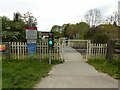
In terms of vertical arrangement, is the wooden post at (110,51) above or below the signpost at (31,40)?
below

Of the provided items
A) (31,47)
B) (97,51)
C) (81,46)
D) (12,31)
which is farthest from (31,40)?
(81,46)

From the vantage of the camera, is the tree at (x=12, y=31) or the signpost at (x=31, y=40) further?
the tree at (x=12, y=31)

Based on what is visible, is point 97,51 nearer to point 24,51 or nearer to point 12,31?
point 24,51

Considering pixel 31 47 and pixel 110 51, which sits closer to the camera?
pixel 31 47

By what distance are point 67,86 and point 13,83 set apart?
6.00 ft

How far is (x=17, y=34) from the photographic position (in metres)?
32.1

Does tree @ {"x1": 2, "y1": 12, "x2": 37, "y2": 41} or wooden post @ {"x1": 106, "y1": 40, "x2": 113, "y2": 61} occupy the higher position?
tree @ {"x1": 2, "y1": 12, "x2": 37, "y2": 41}

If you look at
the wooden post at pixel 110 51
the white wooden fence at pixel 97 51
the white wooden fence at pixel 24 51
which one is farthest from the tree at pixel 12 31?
the wooden post at pixel 110 51

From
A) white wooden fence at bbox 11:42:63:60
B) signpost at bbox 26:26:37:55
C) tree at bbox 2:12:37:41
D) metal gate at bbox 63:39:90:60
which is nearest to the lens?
signpost at bbox 26:26:37:55

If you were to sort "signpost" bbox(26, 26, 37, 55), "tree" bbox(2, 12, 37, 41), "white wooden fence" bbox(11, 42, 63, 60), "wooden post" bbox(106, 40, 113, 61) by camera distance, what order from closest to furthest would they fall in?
"signpost" bbox(26, 26, 37, 55)
"wooden post" bbox(106, 40, 113, 61)
"white wooden fence" bbox(11, 42, 63, 60)
"tree" bbox(2, 12, 37, 41)

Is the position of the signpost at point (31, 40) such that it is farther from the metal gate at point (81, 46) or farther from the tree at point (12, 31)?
the tree at point (12, 31)

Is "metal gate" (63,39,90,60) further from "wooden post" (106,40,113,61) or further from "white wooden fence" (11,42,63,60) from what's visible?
"white wooden fence" (11,42,63,60)

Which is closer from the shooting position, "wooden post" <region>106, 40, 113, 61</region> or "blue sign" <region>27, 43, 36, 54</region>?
"blue sign" <region>27, 43, 36, 54</region>

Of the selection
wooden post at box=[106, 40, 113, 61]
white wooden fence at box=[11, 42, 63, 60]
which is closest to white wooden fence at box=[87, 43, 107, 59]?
wooden post at box=[106, 40, 113, 61]
